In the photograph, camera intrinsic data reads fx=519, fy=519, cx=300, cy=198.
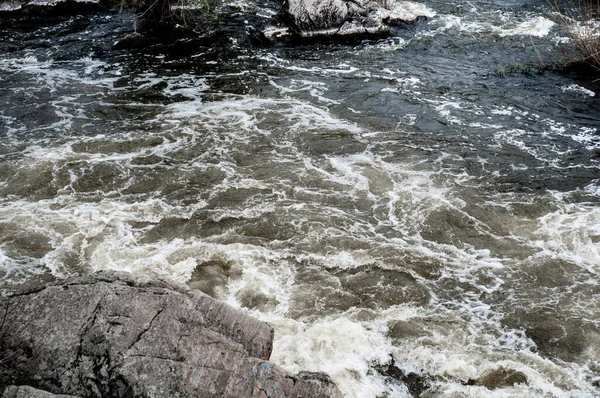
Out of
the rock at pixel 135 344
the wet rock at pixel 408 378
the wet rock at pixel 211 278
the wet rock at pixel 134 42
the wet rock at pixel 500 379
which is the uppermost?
the wet rock at pixel 134 42

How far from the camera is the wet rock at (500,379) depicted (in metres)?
5.46

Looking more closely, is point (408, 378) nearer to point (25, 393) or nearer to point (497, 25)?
point (25, 393)

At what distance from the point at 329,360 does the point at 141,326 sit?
214 centimetres

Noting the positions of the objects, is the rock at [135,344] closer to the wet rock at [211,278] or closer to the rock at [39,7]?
the wet rock at [211,278]

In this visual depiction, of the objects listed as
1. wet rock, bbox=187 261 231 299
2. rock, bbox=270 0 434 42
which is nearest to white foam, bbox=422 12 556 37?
rock, bbox=270 0 434 42

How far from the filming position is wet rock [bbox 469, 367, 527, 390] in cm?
546

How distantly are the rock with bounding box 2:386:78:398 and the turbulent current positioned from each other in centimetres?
241

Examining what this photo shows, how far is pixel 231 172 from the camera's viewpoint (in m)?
9.44

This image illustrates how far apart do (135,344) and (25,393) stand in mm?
866

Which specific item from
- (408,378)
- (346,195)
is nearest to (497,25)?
(346,195)

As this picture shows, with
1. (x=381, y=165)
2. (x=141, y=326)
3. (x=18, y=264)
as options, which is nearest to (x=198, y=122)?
(x=381, y=165)

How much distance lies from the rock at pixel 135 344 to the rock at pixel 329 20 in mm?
12346

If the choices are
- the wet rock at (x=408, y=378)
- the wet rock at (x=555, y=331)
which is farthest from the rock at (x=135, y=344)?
the wet rock at (x=555, y=331)

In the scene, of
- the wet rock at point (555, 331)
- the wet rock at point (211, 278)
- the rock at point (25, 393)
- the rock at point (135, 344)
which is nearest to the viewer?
the rock at point (25, 393)
